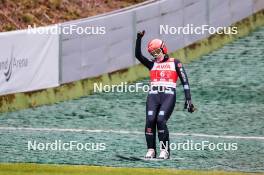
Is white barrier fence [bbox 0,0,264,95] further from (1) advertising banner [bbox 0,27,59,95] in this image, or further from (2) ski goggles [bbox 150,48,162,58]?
(2) ski goggles [bbox 150,48,162,58]

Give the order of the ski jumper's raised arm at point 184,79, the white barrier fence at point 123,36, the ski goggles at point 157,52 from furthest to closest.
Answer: the white barrier fence at point 123,36 → the ski goggles at point 157,52 → the ski jumper's raised arm at point 184,79

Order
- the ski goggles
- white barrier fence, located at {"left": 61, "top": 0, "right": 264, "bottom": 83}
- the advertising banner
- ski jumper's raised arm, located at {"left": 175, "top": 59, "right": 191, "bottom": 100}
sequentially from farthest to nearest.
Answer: white barrier fence, located at {"left": 61, "top": 0, "right": 264, "bottom": 83}
the advertising banner
the ski goggles
ski jumper's raised arm, located at {"left": 175, "top": 59, "right": 191, "bottom": 100}

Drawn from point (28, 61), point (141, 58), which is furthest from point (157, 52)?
point (28, 61)

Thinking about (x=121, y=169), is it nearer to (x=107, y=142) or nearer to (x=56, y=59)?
(x=107, y=142)

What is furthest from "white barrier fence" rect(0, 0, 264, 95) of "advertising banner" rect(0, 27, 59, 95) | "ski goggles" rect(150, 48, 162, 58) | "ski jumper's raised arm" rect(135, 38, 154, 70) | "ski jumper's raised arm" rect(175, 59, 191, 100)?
"ski jumper's raised arm" rect(175, 59, 191, 100)

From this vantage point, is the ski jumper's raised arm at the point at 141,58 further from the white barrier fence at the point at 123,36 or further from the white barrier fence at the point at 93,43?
the white barrier fence at the point at 123,36

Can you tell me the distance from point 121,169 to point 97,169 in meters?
0.44

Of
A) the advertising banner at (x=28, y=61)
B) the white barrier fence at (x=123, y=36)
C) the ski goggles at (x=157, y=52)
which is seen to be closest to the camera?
the ski goggles at (x=157, y=52)

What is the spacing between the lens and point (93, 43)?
84.0ft

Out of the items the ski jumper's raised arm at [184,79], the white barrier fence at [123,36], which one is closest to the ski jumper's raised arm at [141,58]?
the ski jumper's raised arm at [184,79]

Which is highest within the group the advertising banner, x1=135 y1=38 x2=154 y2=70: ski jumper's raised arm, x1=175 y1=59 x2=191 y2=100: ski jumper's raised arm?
the advertising banner

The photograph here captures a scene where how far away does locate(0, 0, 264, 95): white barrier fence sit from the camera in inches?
925

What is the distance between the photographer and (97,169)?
16281 millimetres

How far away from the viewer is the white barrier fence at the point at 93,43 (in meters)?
23.5
